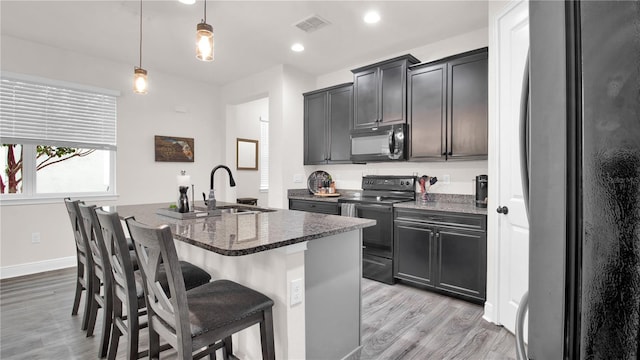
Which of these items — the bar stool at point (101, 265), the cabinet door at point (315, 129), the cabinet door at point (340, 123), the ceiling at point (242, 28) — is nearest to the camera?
the bar stool at point (101, 265)

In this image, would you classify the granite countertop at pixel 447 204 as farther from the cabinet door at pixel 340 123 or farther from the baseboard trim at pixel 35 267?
the baseboard trim at pixel 35 267

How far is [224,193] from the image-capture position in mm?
5590

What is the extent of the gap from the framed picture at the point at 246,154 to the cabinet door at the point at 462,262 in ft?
13.6

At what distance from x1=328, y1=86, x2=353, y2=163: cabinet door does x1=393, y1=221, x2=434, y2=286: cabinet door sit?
1401mm

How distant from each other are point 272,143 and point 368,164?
58.9 inches

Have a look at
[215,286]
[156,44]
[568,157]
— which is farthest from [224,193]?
[568,157]

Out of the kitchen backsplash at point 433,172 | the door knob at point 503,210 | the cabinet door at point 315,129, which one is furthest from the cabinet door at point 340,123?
the door knob at point 503,210

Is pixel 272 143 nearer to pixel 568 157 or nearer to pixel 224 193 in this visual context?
pixel 224 193

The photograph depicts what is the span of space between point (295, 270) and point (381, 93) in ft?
9.44

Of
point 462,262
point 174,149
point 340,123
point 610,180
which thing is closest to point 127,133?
point 174,149

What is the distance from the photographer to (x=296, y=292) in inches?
58.3

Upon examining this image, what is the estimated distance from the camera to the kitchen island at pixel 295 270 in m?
1.43

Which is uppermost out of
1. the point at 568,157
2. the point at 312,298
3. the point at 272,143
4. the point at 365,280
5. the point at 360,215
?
the point at 272,143

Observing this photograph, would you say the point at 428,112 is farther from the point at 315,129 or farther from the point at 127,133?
the point at 127,133
